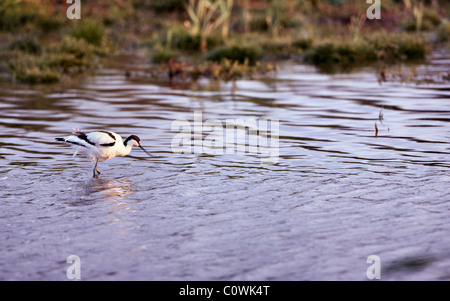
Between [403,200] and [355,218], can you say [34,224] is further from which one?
[403,200]

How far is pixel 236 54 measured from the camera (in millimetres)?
24594

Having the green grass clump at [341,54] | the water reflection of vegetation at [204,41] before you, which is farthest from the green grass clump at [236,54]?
the green grass clump at [341,54]

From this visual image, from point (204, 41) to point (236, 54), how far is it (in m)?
5.32

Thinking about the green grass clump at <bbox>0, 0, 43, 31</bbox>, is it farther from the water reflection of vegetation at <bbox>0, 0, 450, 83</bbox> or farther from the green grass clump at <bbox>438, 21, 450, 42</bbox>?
the green grass clump at <bbox>438, 21, 450, 42</bbox>

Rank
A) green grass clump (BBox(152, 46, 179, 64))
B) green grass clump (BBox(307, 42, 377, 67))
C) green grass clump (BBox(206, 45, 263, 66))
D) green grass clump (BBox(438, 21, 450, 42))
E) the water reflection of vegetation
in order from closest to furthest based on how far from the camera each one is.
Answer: the water reflection of vegetation < green grass clump (BBox(206, 45, 263, 66)) < green grass clump (BBox(307, 42, 377, 67)) < green grass clump (BBox(152, 46, 179, 64)) < green grass clump (BBox(438, 21, 450, 42))

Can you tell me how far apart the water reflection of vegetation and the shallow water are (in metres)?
7.09

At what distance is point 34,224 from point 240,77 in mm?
14934

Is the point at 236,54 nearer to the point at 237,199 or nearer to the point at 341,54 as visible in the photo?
the point at 341,54


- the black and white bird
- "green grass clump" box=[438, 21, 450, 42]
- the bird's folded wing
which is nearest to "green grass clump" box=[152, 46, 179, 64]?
"green grass clump" box=[438, 21, 450, 42]

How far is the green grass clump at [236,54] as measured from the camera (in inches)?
963

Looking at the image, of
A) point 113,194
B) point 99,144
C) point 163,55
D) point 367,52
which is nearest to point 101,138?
point 99,144

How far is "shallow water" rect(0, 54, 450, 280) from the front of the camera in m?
6.80

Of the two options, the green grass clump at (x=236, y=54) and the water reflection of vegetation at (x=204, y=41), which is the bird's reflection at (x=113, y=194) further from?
the green grass clump at (x=236, y=54)
